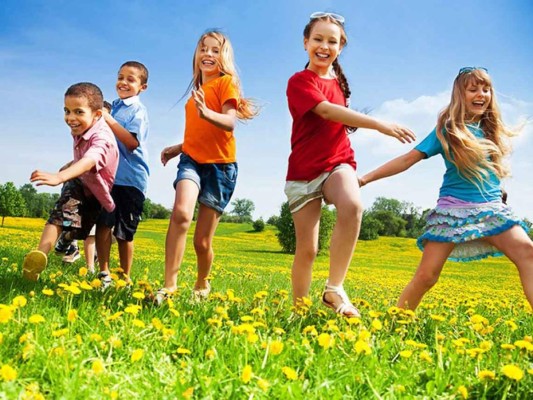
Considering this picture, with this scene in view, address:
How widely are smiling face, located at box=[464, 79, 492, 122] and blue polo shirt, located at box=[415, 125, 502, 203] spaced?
0.45 ft

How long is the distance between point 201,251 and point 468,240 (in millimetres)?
2358

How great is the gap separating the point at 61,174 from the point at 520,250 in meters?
3.67

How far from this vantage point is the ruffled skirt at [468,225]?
459cm

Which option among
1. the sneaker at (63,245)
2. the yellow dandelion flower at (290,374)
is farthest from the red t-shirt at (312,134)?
the sneaker at (63,245)

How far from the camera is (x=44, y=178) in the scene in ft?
13.5

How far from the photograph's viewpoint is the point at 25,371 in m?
2.34

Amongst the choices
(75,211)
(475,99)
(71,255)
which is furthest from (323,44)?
(71,255)

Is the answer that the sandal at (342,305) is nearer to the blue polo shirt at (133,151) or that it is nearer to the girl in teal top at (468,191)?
the girl in teal top at (468,191)

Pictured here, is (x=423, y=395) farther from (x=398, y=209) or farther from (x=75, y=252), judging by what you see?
(x=398, y=209)

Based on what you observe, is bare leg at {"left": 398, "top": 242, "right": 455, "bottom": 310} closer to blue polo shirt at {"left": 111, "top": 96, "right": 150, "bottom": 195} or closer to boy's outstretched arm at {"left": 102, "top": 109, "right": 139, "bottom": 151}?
blue polo shirt at {"left": 111, "top": 96, "right": 150, "bottom": 195}

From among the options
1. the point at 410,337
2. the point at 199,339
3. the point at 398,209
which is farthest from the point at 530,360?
the point at 398,209

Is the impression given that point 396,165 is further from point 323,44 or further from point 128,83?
point 128,83

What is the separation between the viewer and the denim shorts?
4.99 m

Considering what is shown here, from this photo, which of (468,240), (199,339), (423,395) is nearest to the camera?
(423,395)
